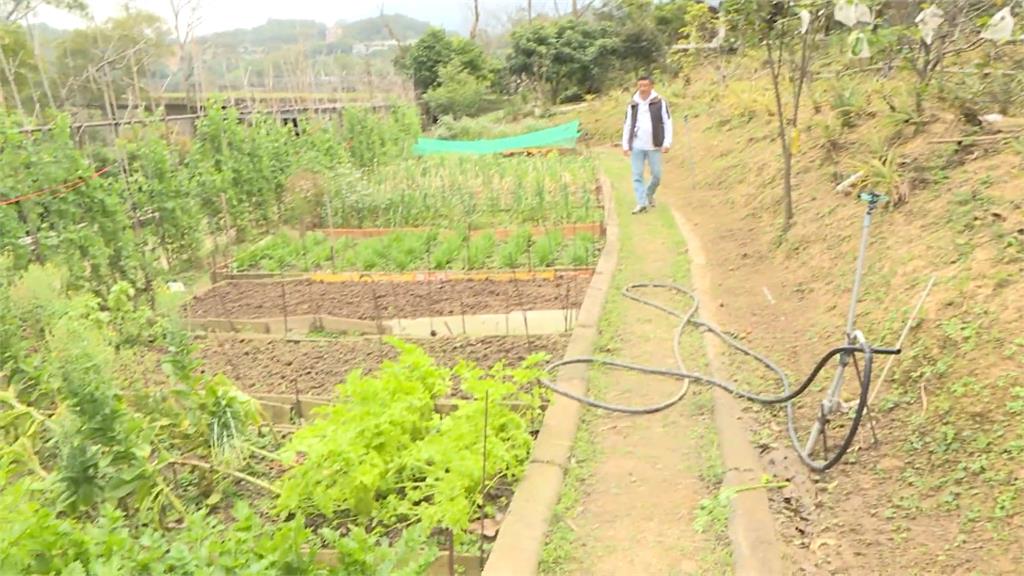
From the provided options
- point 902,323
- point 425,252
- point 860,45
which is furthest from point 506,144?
point 902,323

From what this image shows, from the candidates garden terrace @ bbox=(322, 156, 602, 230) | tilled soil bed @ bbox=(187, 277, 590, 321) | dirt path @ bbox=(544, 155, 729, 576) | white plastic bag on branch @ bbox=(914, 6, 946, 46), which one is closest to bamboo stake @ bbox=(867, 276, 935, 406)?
dirt path @ bbox=(544, 155, 729, 576)

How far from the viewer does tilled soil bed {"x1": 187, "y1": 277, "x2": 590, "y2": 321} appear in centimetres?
532

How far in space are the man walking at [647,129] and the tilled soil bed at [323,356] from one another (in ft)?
12.0

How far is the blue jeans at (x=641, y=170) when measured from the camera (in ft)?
25.5

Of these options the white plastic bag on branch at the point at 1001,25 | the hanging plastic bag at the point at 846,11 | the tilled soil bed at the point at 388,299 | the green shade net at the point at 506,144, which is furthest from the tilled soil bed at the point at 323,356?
the green shade net at the point at 506,144

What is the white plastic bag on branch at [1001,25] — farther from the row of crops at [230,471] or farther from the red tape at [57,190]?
the red tape at [57,190]

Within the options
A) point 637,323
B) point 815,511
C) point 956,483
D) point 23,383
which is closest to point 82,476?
point 23,383

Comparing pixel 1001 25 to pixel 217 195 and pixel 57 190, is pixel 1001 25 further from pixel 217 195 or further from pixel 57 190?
pixel 217 195

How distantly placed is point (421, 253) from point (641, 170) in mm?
2660

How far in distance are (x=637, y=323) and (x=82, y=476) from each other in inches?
129

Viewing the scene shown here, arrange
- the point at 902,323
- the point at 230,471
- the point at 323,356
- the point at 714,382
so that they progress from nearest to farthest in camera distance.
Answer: the point at 230,471
the point at 902,323
the point at 714,382
the point at 323,356

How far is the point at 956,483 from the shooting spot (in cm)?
260

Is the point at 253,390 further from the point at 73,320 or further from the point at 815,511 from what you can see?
the point at 815,511

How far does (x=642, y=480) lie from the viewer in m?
3.09
